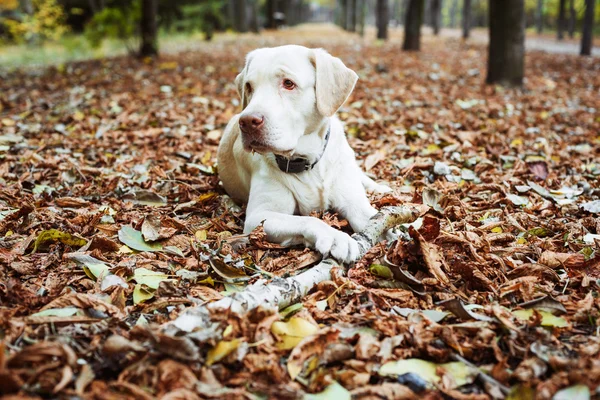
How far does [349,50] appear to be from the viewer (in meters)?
17.9

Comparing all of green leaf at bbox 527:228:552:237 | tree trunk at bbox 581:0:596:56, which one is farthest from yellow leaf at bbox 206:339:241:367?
tree trunk at bbox 581:0:596:56

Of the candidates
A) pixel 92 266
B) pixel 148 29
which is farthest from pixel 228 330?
pixel 148 29

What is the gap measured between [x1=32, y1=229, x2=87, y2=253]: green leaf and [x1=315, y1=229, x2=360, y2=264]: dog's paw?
1637 millimetres

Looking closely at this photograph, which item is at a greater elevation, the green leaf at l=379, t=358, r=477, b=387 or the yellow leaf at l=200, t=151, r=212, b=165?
the yellow leaf at l=200, t=151, r=212, b=165

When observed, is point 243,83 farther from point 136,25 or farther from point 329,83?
point 136,25

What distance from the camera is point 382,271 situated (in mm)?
3002

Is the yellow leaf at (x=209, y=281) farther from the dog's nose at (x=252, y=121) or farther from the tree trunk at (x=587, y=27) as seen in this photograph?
the tree trunk at (x=587, y=27)

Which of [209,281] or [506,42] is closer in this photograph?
[209,281]

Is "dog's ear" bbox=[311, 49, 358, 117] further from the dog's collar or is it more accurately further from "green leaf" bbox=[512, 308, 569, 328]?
"green leaf" bbox=[512, 308, 569, 328]

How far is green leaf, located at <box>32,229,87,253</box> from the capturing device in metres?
3.30

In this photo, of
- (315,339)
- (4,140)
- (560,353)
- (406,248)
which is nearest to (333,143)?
(406,248)

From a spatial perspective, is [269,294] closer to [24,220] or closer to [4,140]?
[24,220]

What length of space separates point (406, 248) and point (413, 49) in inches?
602

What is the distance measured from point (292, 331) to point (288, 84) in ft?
5.97
